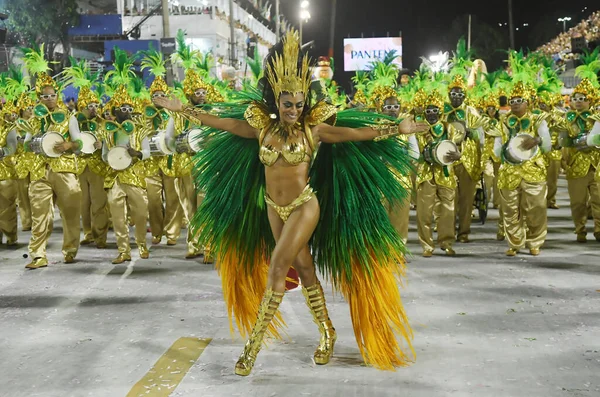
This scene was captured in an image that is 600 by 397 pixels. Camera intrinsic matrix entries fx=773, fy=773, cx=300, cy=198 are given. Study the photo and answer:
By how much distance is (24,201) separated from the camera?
1261cm

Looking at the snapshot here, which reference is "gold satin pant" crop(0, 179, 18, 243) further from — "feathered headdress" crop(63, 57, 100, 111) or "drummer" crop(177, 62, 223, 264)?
"drummer" crop(177, 62, 223, 264)

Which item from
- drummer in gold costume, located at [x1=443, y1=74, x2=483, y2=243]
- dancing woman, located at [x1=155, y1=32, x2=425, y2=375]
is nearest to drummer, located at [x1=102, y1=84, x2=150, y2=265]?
drummer in gold costume, located at [x1=443, y1=74, x2=483, y2=243]

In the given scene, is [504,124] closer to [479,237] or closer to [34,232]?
[479,237]

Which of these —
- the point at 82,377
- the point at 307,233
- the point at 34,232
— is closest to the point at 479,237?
the point at 34,232

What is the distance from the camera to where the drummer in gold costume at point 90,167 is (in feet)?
33.7

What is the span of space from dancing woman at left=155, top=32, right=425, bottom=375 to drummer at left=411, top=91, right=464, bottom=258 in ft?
13.9

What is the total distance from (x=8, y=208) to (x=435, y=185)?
6.19 metres

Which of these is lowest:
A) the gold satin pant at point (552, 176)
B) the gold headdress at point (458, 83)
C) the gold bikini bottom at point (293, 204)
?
the gold satin pant at point (552, 176)

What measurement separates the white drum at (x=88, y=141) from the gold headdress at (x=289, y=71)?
17.2ft

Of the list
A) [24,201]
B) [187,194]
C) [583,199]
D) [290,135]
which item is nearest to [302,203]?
[290,135]

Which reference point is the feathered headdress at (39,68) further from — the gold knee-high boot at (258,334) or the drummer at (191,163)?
the gold knee-high boot at (258,334)

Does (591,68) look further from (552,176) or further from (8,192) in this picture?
(8,192)

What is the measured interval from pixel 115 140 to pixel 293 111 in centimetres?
548

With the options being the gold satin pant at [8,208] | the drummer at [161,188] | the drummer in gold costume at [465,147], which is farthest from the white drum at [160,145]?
the drummer in gold costume at [465,147]
